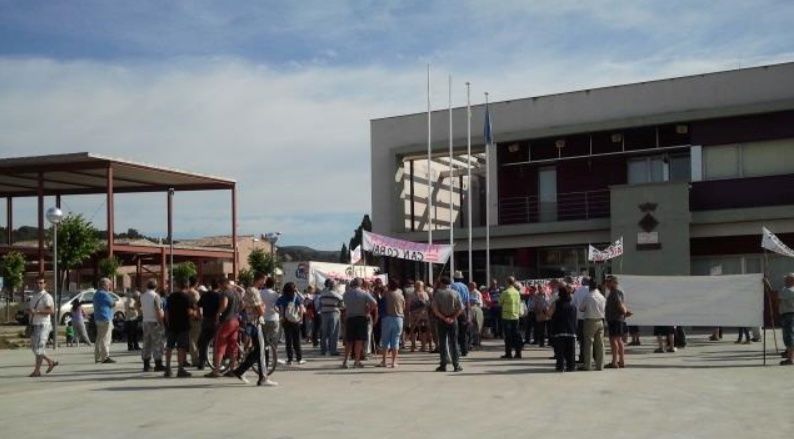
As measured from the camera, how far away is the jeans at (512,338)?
771 inches

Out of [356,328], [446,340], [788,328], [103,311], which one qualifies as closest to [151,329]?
[103,311]

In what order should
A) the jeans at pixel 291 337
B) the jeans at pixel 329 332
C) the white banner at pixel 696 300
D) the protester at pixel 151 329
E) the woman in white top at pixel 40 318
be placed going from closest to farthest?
1. the woman in white top at pixel 40 318
2. the protester at pixel 151 329
3. the jeans at pixel 291 337
4. the white banner at pixel 696 300
5. the jeans at pixel 329 332

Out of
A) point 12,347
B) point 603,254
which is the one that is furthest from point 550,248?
point 12,347

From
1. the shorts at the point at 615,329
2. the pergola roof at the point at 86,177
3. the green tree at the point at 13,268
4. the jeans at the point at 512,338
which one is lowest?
the jeans at the point at 512,338

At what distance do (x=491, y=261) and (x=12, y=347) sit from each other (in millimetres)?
19541

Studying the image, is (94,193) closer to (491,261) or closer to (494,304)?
(491,261)

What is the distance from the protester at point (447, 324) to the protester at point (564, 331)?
6.05ft

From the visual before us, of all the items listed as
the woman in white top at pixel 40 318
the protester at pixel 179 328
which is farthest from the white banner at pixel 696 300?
the woman in white top at pixel 40 318

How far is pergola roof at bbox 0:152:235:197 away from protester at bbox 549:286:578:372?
90.8 feet

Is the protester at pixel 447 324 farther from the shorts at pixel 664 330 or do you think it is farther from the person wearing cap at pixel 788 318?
the person wearing cap at pixel 788 318

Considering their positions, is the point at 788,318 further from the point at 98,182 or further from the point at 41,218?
the point at 98,182

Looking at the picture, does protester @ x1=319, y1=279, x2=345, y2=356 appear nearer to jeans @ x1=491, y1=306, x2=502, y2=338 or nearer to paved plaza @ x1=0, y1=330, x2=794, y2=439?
paved plaza @ x1=0, y1=330, x2=794, y2=439

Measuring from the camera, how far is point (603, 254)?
1099 inches

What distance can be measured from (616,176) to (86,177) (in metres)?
25.9
